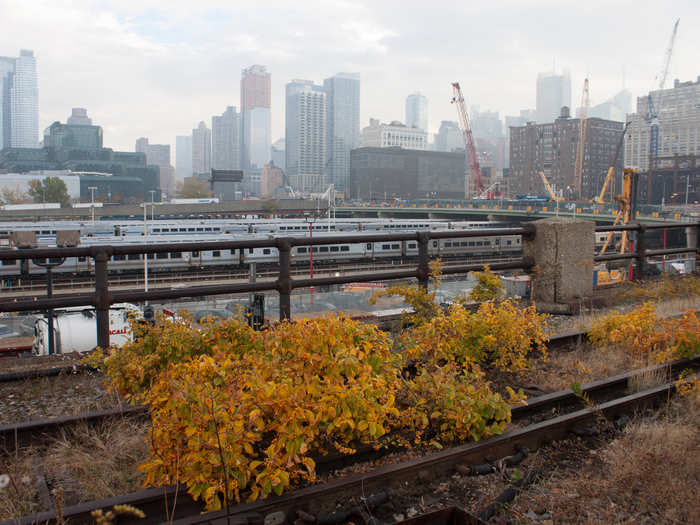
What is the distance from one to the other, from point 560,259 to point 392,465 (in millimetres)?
6120

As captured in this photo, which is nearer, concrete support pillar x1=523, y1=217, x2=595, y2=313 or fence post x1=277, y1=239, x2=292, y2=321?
fence post x1=277, y1=239, x2=292, y2=321

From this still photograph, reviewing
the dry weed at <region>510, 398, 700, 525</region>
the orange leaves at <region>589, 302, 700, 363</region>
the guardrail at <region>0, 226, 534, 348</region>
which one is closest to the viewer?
the dry weed at <region>510, 398, 700, 525</region>

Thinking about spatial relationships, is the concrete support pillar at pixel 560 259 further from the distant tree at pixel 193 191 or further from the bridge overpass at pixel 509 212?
the distant tree at pixel 193 191

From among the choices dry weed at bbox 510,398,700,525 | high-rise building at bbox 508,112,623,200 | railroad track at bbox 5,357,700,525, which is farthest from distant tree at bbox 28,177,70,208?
high-rise building at bbox 508,112,623,200

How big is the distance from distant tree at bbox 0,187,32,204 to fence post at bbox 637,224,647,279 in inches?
5338

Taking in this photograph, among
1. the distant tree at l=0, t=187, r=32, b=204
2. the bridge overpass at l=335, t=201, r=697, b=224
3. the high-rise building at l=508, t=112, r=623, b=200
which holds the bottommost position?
the bridge overpass at l=335, t=201, r=697, b=224

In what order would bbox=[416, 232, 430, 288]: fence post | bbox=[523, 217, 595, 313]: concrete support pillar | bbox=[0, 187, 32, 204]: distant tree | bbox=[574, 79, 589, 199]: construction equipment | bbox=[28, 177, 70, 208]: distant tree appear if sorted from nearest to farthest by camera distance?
bbox=[416, 232, 430, 288]: fence post → bbox=[523, 217, 595, 313]: concrete support pillar → bbox=[28, 177, 70, 208]: distant tree → bbox=[0, 187, 32, 204]: distant tree → bbox=[574, 79, 589, 199]: construction equipment

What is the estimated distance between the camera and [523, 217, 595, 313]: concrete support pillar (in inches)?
335

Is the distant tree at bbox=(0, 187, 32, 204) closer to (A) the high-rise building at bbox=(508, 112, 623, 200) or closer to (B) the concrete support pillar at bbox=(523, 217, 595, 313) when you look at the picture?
(B) the concrete support pillar at bbox=(523, 217, 595, 313)

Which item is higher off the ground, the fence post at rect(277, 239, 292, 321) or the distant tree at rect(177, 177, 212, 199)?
the distant tree at rect(177, 177, 212, 199)

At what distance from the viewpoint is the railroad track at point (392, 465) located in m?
2.81

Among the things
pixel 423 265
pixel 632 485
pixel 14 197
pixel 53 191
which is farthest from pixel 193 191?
pixel 632 485

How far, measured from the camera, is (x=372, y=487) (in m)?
3.19

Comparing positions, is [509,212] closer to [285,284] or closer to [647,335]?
[647,335]
